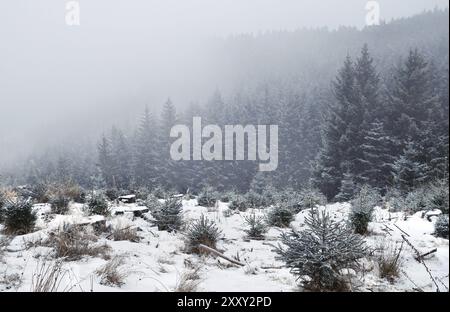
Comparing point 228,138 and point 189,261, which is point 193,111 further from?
point 189,261

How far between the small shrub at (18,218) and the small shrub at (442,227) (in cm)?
692

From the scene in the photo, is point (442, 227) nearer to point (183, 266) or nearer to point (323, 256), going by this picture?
point (323, 256)

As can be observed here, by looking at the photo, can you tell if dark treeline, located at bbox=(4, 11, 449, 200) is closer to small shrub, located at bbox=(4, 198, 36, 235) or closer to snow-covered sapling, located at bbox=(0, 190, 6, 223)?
snow-covered sapling, located at bbox=(0, 190, 6, 223)

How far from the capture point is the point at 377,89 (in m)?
29.0

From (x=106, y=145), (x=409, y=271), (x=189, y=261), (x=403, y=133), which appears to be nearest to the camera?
(x=409, y=271)

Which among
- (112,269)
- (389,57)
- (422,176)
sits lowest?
(422,176)

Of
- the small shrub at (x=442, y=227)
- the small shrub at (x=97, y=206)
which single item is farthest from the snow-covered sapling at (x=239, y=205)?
the small shrub at (x=442, y=227)

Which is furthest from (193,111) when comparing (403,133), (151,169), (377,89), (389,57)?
(389,57)

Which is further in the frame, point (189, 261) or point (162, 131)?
point (162, 131)

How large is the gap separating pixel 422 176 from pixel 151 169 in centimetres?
3709

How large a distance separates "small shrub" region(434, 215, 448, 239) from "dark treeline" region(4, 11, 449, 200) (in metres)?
7.93

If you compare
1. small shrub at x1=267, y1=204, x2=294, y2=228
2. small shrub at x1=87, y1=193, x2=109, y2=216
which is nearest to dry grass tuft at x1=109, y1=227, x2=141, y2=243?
small shrub at x1=87, y1=193, x2=109, y2=216

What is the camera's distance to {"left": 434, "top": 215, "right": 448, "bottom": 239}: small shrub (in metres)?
5.12

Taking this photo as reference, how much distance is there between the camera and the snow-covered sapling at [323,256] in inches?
136
